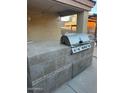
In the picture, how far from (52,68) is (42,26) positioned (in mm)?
6440

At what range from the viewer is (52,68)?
3.89m

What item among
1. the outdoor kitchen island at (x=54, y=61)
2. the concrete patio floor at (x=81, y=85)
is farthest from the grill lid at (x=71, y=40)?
the concrete patio floor at (x=81, y=85)

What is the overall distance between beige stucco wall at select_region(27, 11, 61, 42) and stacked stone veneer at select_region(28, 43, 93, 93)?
4314mm

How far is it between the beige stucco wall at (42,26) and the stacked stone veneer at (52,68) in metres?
4.31

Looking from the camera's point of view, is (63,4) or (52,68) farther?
(63,4)

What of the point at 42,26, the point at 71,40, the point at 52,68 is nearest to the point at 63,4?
the point at 71,40

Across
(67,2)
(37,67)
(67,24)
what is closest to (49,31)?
(67,2)

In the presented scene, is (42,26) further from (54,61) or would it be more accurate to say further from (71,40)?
(54,61)

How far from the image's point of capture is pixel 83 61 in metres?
5.86

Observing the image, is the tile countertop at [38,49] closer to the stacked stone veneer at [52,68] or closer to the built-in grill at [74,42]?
the stacked stone veneer at [52,68]

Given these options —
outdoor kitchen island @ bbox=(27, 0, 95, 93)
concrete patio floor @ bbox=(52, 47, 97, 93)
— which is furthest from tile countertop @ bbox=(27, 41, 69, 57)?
concrete patio floor @ bbox=(52, 47, 97, 93)

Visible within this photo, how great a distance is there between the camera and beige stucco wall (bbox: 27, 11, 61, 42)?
29.7 ft

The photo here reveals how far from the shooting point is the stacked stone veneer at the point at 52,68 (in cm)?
330
